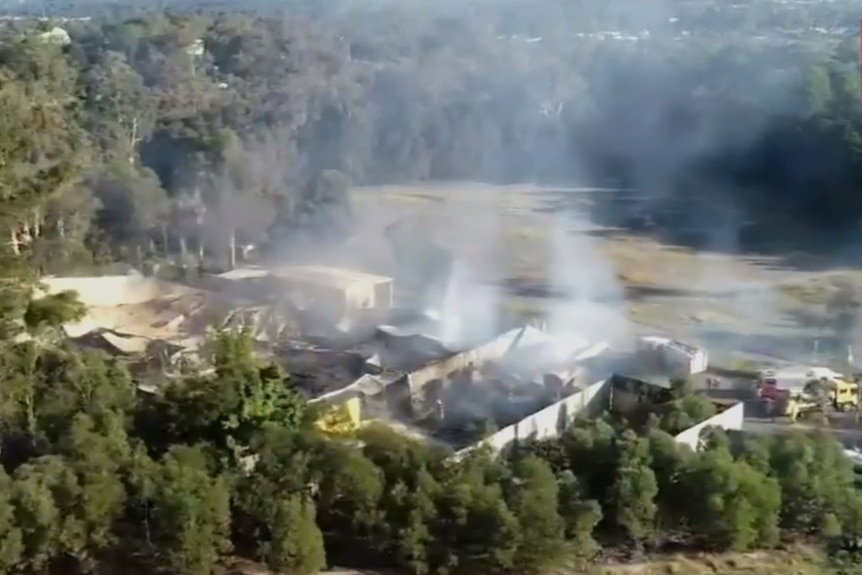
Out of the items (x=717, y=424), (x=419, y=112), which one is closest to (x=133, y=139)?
(x=419, y=112)

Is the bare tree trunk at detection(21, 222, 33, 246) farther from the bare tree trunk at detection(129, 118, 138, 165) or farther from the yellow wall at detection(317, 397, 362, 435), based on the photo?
the bare tree trunk at detection(129, 118, 138, 165)

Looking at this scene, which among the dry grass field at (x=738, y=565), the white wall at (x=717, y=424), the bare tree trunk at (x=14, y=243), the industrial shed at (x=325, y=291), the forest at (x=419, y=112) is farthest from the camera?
the forest at (x=419, y=112)

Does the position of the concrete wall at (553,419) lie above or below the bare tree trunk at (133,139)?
below

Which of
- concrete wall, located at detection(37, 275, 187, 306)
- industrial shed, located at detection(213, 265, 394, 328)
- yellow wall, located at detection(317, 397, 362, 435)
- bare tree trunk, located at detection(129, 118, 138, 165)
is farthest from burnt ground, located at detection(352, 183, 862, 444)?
bare tree trunk, located at detection(129, 118, 138, 165)

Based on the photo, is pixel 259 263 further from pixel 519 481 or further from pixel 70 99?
pixel 519 481

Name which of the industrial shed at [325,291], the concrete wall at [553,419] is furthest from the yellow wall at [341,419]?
the industrial shed at [325,291]

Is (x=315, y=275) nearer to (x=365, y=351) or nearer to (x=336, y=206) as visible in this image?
(x=365, y=351)

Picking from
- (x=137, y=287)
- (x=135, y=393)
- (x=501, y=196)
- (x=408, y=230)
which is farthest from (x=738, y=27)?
(x=135, y=393)

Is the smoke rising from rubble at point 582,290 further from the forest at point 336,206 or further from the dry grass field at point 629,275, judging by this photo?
the forest at point 336,206
